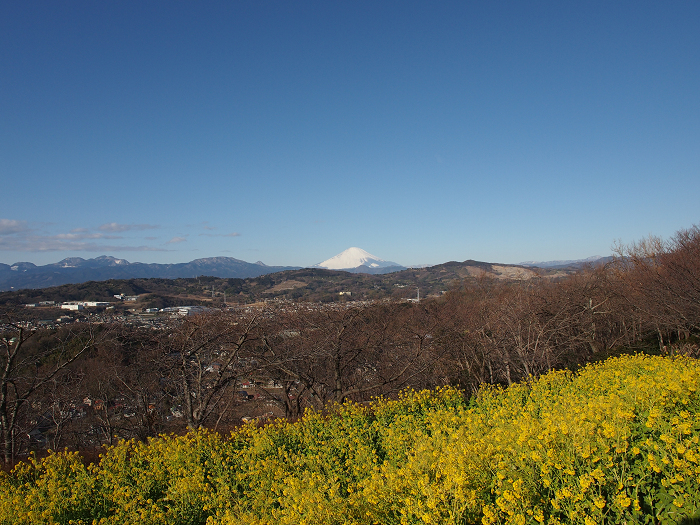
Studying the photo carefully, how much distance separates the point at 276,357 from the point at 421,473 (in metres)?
8.36

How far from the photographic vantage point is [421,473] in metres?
3.61

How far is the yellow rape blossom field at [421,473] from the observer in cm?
284

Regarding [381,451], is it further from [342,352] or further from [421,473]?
[342,352]

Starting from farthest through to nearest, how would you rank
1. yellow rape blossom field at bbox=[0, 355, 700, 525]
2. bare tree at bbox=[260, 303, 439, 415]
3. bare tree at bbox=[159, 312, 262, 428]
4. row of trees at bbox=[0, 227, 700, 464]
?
bare tree at bbox=[260, 303, 439, 415] < row of trees at bbox=[0, 227, 700, 464] < bare tree at bbox=[159, 312, 262, 428] < yellow rape blossom field at bbox=[0, 355, 700, 525]

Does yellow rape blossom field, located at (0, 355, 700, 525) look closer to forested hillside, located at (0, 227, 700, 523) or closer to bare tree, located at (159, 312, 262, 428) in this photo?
forested hillside, located at (0, 227, 700, 523)

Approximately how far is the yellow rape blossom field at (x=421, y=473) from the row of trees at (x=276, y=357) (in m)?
3.21

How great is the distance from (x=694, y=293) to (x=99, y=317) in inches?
848

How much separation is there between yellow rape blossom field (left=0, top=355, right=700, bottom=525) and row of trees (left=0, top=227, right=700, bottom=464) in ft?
10.5

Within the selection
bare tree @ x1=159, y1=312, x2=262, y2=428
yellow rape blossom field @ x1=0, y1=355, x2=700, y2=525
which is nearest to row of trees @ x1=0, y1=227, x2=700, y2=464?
bare tree @ x1=159, y1=312, x2=262, y2=428

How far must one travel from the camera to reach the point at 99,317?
11312mm

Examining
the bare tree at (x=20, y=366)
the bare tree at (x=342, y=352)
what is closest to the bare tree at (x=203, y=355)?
the bare tree at (x=342, y=352)

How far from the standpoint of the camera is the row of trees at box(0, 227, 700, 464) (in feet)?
33.5

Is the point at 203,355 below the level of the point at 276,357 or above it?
above

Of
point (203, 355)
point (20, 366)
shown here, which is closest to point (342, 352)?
point (203, 355)
